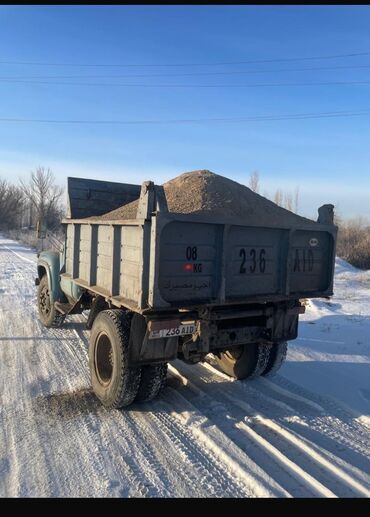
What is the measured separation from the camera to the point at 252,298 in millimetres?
4477

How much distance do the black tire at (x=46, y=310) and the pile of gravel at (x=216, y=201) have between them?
2.73 m

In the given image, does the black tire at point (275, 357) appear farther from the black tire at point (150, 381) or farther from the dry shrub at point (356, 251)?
the dry shrub at point (356, 251)

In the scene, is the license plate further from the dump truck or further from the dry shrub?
the dry shrub

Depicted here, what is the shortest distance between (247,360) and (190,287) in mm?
1807

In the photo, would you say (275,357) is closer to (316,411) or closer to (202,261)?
(316,411)

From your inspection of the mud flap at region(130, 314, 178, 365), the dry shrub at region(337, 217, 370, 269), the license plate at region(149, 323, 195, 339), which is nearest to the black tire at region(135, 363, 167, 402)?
the mud flap at region(130, 314, 178, 365)

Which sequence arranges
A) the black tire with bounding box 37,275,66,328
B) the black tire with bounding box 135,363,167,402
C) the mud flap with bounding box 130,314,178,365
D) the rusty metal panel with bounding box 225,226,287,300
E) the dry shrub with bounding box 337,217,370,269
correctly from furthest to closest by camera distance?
the dry shrub with bounding box 337,217,370,269 < the black tire with bounding box 37,275,66,328 < the black tire with bounding box 135,363,167,402 < the rusty metal panel with bounding box 225,226,287,300 < the mud flap with bounding box 130,314,178,365

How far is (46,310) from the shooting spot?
784 centimetres

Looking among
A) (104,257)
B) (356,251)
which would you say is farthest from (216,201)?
(356,251)

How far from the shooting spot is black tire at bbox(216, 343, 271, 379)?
5297 mm

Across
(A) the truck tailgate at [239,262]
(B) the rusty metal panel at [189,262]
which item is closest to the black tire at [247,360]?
(A) the truck tailgate at [239,262]

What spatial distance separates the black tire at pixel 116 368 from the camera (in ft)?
14.3

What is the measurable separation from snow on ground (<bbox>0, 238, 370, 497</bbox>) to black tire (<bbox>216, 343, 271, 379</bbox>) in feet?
0.46
